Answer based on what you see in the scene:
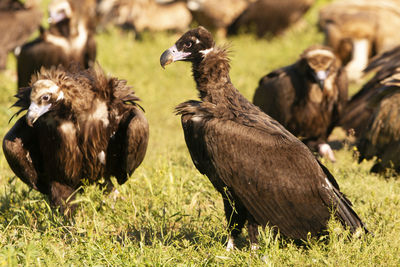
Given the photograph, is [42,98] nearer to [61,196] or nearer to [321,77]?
[61,196]

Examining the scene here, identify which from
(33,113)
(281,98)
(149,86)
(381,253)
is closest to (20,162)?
(33,113)

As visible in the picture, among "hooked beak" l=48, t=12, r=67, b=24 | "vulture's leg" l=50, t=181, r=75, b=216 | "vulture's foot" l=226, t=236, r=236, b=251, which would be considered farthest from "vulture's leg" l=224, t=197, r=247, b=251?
"hooked beak" l=48, t=12, r=67, b=24

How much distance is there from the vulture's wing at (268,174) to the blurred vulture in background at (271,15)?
8921mm

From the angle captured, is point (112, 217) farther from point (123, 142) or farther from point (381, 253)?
point (381, 253)

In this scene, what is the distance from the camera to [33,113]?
13.0 ft

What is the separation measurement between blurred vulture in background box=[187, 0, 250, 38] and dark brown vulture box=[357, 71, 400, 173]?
22.1 ft

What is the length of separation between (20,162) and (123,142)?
732 mm

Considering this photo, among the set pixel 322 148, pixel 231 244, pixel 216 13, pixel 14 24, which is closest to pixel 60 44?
pixel 14 24

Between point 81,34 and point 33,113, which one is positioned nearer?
point 33,113

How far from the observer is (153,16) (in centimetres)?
Answer: 1239

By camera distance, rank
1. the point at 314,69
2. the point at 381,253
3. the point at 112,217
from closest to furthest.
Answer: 1. the point at 381,253
2. the point at 112,217
3. the point at 314,69

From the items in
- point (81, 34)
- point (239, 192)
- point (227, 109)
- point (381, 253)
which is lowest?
point (381, 253)

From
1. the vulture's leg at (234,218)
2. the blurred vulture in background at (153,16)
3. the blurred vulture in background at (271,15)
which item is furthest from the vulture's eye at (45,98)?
the blurred vulture in background at (271,15)

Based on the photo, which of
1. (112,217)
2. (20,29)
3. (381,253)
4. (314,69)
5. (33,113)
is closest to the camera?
(381,253)
